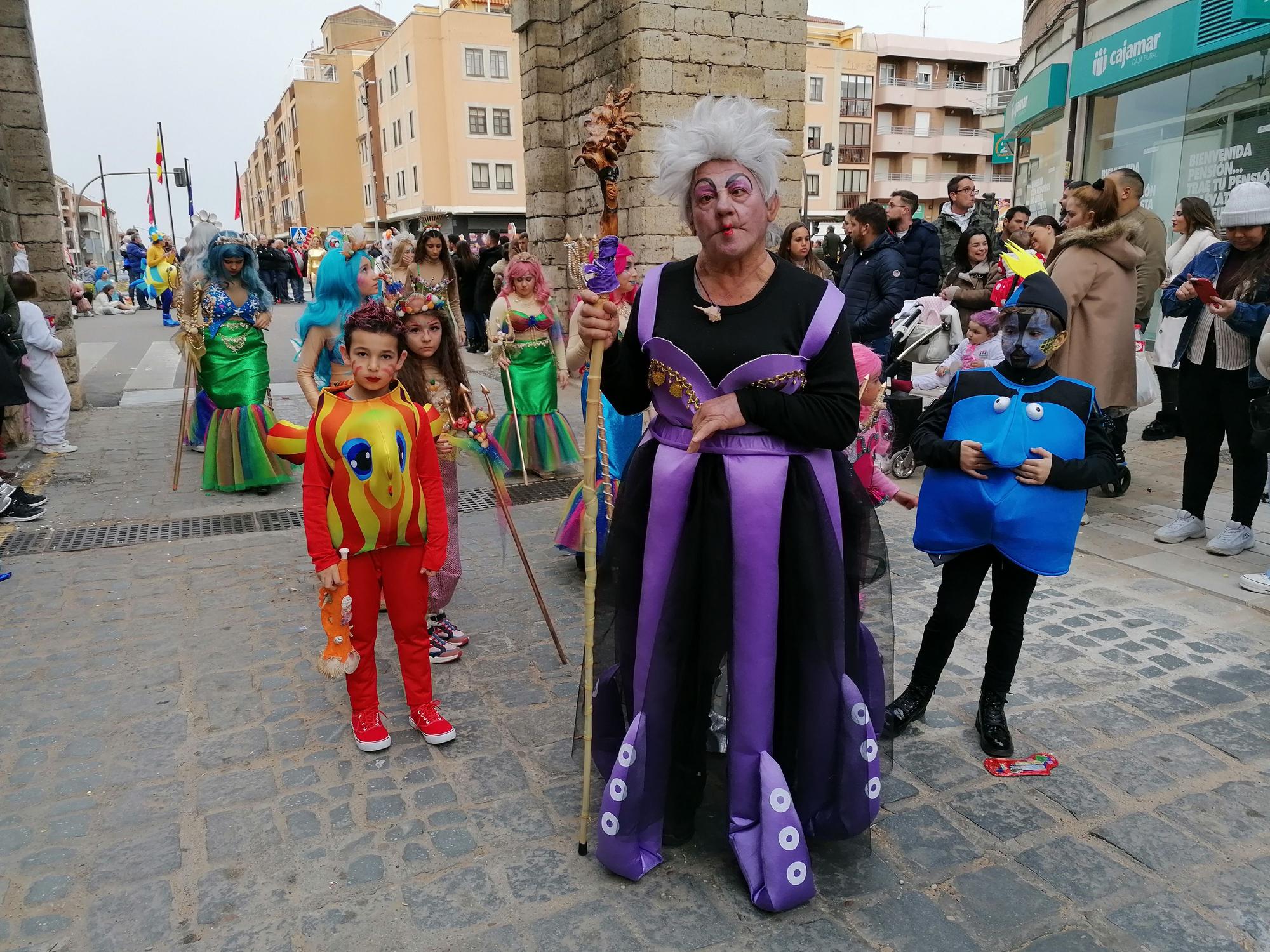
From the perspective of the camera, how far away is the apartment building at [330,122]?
2276 inches

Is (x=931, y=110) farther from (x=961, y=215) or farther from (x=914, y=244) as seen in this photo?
(x=914, y=244)

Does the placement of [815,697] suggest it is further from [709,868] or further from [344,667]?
[344,667]

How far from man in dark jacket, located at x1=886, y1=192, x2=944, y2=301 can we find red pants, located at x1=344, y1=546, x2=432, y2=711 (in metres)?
5.92

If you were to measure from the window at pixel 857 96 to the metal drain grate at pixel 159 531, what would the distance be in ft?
165

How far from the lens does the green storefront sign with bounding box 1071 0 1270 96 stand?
1006cm

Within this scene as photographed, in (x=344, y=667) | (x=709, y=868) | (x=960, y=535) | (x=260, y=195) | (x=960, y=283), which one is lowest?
(x=709, y=868)

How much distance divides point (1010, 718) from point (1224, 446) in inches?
235

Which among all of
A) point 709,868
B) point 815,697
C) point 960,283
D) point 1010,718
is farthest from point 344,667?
point 960,283

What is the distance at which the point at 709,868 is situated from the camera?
8.96 feet

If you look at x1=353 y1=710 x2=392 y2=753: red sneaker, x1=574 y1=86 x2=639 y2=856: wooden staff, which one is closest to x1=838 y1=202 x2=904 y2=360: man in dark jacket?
x1=574 y1=86 x2=639 y2=856: wooden staff

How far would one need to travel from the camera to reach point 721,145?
8.09 ft

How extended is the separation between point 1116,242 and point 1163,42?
8535mm

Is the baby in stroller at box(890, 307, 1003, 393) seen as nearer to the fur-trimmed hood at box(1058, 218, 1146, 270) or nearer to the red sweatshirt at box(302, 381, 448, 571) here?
the fur-trimmed hood at box(1058, 218, 1146, 270)

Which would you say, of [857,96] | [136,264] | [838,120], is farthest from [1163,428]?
[857,96]
